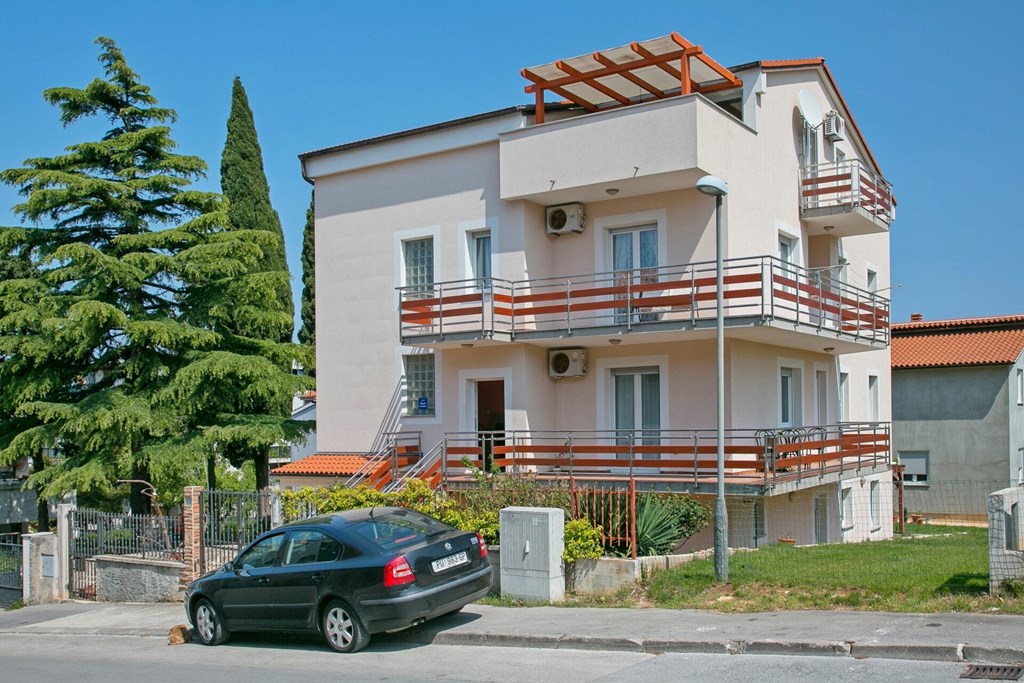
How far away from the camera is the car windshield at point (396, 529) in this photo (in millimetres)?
11742

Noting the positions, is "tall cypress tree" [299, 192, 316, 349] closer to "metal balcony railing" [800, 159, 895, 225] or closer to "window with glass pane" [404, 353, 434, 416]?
"window with glass pane" [404, 353, 434, 416]

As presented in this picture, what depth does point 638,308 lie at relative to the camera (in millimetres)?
19078

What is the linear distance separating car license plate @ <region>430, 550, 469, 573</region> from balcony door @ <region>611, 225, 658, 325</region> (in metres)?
8.52

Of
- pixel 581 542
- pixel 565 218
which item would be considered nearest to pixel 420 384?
pixel 565 218

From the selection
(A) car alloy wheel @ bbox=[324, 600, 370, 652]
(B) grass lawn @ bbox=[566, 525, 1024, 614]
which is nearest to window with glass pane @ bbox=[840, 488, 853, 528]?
(B) grass lawn @ bbox=[566, 525, 1024, 614]

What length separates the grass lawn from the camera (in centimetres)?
1126

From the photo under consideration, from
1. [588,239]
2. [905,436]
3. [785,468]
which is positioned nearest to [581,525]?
[785,468]

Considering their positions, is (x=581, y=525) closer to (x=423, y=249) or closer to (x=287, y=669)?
(x=287, y=669)

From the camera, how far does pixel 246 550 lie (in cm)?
1291

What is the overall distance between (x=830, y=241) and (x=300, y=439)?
13.7 m

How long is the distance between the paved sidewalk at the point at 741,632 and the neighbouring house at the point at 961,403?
24.3 meters

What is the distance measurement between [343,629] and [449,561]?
1428 millimetres

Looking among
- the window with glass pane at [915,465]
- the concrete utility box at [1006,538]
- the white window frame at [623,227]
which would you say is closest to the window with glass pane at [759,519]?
the white window frame at [623,227]

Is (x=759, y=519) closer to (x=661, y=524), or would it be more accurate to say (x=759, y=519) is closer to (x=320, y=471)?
(x=661, y=524)
